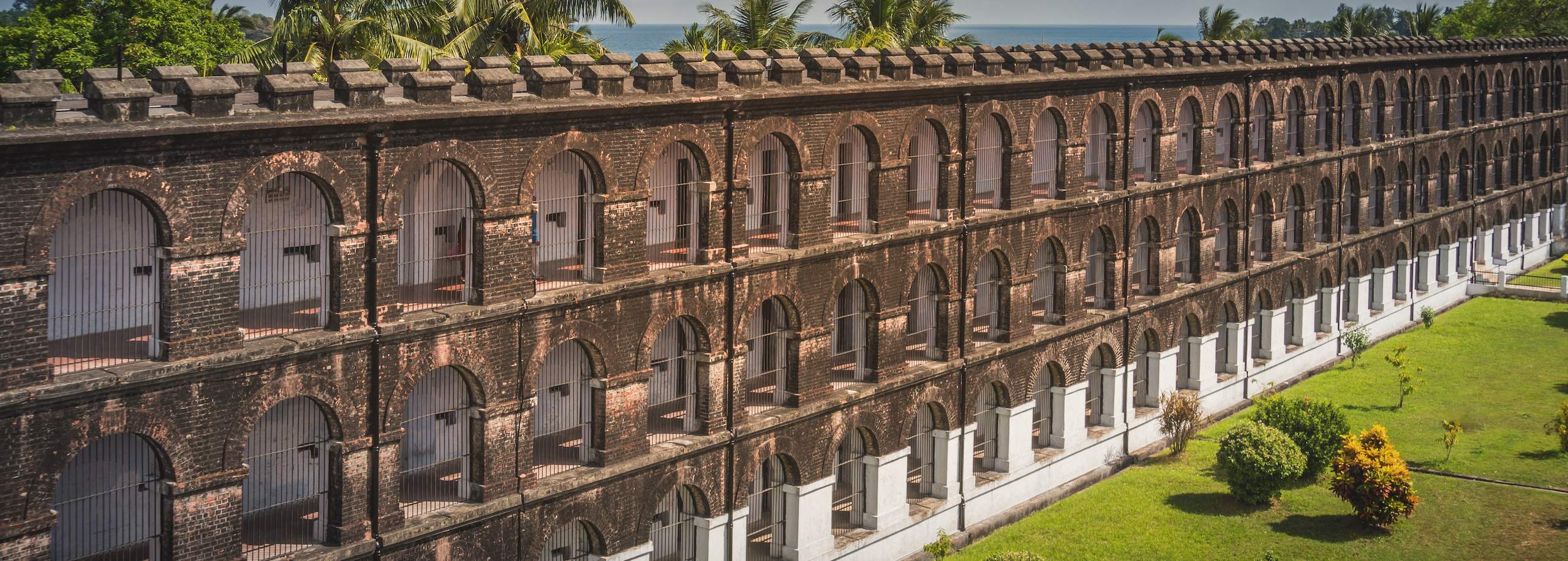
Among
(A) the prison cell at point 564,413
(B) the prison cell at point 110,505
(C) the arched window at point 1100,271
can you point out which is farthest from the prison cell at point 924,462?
(B) the prison cell at point 110,505

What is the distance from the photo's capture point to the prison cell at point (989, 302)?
4044 cm

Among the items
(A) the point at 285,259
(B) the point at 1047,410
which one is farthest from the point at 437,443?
(B) the point at 1047,410

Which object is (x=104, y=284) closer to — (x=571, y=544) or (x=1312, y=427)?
(x=571, y=544)

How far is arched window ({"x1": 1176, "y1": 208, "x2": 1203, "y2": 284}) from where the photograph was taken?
48.3 m

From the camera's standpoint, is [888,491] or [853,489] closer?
[888,491]

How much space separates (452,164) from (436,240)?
3.23m

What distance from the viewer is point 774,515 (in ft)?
113

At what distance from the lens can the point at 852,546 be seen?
35500 millimetres

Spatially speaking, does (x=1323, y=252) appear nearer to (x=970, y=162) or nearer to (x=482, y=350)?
(x=970, y=162)

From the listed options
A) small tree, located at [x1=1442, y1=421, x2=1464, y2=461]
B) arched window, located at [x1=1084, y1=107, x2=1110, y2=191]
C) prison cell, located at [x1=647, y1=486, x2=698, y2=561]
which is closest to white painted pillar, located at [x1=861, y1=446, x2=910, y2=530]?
prison cell, located at [x1=647, y1=486, x2=698, y2=561]

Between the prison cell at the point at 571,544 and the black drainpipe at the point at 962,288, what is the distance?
1240cm

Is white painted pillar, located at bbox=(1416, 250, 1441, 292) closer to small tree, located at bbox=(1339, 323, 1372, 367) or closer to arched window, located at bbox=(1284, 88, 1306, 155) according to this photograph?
small tree, located at bbox=(1339, 323, 1372, 367)

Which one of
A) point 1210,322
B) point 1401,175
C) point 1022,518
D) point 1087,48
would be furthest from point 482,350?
point 1401,175

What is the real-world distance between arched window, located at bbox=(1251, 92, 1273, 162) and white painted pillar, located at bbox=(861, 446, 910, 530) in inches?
849
